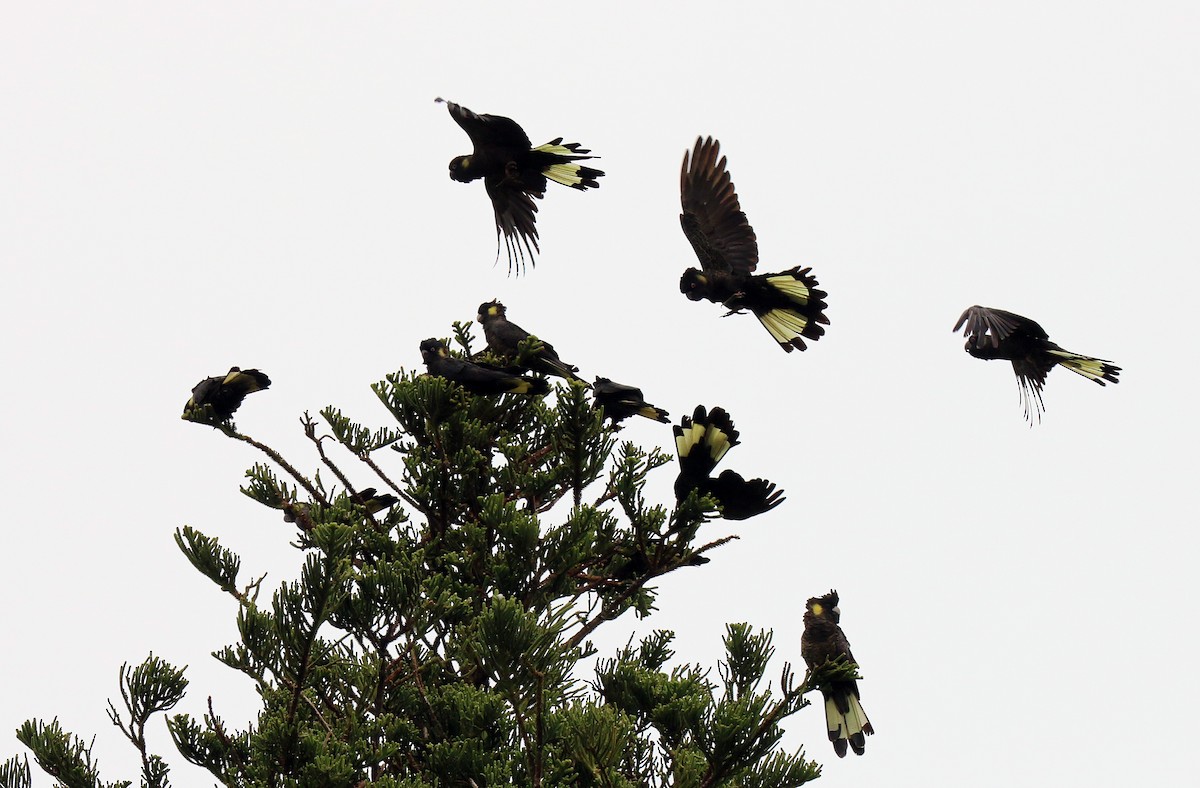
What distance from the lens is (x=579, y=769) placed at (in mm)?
4812

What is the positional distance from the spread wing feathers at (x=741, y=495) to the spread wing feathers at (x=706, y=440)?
0.08 meters

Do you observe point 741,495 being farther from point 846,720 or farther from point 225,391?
point 225,391

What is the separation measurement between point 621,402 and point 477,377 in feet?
2.24

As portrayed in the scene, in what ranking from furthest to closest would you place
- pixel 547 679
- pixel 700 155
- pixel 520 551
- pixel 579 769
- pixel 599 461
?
pixel 700 155 < pixel 599 461 < pixel 520 551 < pixel 579 769 < pixel 547 679

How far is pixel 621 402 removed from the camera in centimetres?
571

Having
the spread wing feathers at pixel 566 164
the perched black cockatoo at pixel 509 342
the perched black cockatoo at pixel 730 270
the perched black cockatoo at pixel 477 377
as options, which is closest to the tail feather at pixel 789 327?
the perched black cockatoo at pixel 730 270

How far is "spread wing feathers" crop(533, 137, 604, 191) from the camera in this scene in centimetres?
761

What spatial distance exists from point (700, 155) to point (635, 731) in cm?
431

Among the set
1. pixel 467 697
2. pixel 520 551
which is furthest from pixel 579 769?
pixel 520 551

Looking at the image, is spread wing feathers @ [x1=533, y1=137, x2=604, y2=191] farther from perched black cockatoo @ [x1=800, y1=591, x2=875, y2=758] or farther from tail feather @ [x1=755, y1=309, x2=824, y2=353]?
perched black cockatoo @ [x1=800, y1=591, x2=875, y2=758]

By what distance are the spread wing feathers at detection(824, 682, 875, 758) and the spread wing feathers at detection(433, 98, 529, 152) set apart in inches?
151

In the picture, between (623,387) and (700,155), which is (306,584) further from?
(700,155)

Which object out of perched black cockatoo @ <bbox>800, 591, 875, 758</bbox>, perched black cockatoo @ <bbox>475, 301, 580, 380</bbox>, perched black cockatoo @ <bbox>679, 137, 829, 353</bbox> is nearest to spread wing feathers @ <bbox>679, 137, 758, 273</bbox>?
perched black cockatoo @ <bbox>679, 137, 829, 353</bbox>

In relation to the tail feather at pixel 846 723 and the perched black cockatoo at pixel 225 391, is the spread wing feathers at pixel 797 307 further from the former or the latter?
the perched black cockatoo at pixel 225 391
